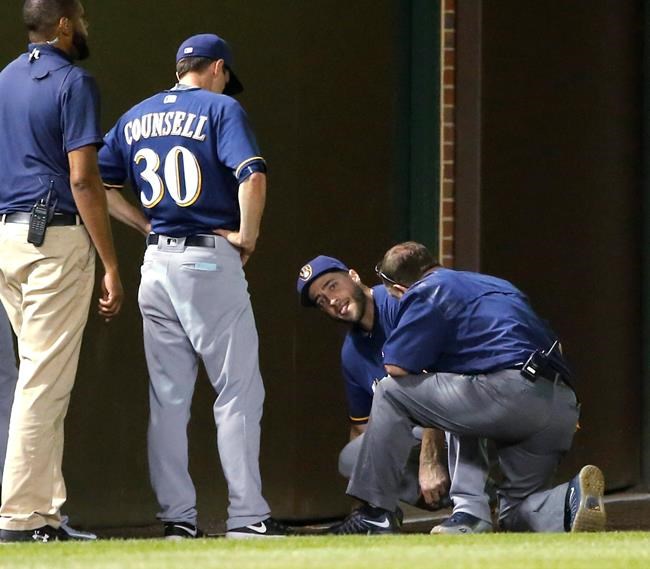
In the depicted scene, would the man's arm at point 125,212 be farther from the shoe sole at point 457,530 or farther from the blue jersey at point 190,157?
the shoe sole at point 457,530

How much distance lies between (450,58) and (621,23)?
149cm

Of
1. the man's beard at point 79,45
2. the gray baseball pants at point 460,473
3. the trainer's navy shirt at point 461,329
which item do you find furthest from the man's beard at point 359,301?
the man's beard at point 79,45

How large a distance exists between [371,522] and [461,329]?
2.74 feet

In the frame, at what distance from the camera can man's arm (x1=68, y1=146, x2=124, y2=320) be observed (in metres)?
6.12

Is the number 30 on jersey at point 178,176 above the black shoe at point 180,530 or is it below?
above

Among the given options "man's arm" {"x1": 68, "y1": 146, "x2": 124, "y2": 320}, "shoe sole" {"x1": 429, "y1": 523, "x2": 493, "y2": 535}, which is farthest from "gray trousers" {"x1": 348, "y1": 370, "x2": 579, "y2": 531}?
"man's arm" {"x1": 68, "y1": 146, "x2": 124, "y2": 320}

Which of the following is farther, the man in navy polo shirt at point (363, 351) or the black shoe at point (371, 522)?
the man in navy polo shirt at point (363, 351)

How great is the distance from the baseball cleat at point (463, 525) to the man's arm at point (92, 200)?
62.9 inches

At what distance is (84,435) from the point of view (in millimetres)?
7344

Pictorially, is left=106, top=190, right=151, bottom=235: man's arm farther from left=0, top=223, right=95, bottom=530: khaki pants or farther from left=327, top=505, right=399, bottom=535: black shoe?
left=327, top=505, right=399, bottom=535: black shoe

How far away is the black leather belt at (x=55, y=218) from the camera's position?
6211mm

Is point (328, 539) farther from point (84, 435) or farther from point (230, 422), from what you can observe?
point (84, 435)

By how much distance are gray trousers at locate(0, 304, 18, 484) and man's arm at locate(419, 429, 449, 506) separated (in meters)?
1.68

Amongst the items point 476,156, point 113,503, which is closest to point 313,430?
point 113,503
